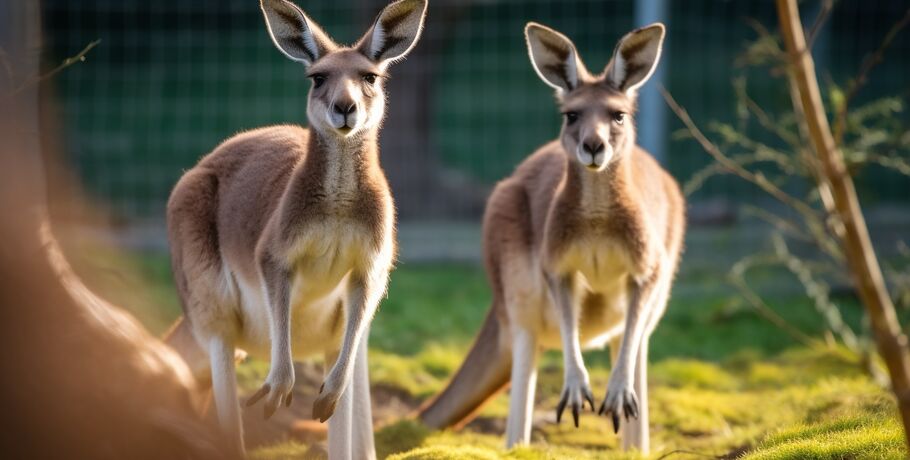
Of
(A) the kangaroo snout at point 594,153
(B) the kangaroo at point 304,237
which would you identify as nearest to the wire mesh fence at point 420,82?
(A) the kangaroo snout at point 594,153

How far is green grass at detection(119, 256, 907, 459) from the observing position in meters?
4.21

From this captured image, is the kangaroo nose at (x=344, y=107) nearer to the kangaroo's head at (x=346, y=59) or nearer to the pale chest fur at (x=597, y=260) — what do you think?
the kangaroo's head at (x=346, y=59)

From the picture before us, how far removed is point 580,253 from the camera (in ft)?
15.1

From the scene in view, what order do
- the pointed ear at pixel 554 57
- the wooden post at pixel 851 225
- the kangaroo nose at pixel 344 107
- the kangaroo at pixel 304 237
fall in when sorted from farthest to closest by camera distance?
the pointed ear at pixel 554 57 → the kangaroo at pixel 304 237 → the kangaroo nose at pixel 344 107 → the wooden post at pixel 851 225

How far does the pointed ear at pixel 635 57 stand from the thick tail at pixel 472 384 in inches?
46.9

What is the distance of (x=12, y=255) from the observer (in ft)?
10.3

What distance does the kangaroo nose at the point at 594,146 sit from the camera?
4352 millimetres

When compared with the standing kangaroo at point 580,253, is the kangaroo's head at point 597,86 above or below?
above

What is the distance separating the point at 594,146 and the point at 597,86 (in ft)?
1.52

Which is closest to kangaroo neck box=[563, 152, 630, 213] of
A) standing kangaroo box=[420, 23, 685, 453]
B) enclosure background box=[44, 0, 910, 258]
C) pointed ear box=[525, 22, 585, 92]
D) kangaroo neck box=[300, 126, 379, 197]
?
standing kangaroo box=[420, 23, 685, 453]

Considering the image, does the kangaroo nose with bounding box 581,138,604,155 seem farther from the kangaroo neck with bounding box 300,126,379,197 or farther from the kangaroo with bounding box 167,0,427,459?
the kangaroo neck with bounding box 300,126,379,197

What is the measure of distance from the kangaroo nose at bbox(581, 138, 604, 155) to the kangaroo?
822mm

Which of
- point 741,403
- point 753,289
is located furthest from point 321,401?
point 753,289

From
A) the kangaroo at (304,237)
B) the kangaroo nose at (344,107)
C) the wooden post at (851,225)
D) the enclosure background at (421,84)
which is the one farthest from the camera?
the enclosure background at (421,84)
